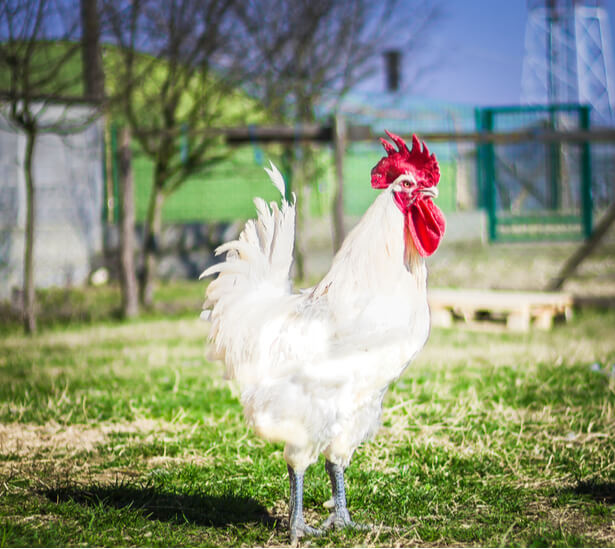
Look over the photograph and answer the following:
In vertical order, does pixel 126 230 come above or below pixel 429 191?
above

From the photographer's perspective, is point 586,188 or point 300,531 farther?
point 586,188

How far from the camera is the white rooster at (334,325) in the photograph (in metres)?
2.68

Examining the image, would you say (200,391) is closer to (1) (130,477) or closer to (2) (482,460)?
(1) (130,477)

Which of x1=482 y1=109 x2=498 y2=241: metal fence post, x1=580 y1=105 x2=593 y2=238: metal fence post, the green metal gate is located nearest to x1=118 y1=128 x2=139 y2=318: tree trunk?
the green metal gate

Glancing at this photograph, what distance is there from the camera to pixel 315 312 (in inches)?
111

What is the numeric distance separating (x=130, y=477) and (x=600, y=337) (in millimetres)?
5518

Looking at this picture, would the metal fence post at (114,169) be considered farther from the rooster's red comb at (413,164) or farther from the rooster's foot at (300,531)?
the rooster's foot at (300,531)

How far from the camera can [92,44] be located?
7.60m

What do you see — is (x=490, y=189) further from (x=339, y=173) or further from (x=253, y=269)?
(x=253, y=269)

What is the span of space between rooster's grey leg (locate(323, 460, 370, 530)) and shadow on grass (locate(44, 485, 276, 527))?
0.27 m

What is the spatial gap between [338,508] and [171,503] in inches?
32.8

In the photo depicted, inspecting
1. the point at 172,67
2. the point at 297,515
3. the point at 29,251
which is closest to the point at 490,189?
the point at 172,67

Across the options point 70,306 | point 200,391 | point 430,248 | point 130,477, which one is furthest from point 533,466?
point 70,306

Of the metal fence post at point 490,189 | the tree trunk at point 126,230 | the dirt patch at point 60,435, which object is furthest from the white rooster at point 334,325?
the metal fence post at point 490,189
